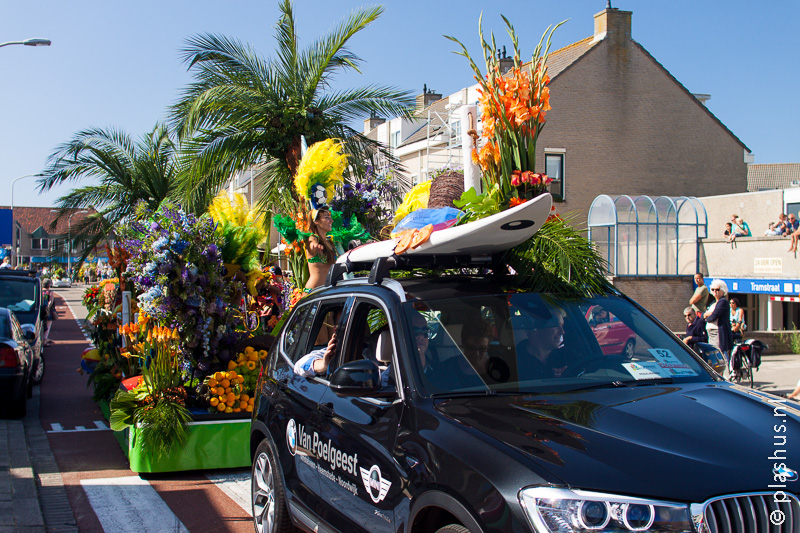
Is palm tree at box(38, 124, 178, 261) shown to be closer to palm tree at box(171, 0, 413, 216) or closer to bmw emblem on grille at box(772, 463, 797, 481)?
palm tree at box(171, 0, 413, 216)

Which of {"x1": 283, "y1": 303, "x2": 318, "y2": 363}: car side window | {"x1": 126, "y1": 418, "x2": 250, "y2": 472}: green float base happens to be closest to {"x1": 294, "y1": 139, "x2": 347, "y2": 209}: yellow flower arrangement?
{"x1": 126, "y1": 418, "x2": 250, "y2": 472}: green float base

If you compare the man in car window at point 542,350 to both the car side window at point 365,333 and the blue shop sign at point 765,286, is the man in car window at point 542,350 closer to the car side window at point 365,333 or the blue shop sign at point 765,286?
the car side window at point 365,333

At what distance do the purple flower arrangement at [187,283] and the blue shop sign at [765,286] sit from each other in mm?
20730

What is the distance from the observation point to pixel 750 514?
228 centimetres

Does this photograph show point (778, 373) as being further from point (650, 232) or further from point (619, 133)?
point (619, 133)

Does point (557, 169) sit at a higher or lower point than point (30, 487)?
higher

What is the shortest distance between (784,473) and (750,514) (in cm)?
22

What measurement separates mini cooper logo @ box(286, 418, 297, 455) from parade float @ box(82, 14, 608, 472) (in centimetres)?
109

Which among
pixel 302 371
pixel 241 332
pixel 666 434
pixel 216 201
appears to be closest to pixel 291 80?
pixel 216 201

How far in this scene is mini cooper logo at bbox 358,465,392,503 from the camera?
10.2ft

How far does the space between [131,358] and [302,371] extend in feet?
15.5

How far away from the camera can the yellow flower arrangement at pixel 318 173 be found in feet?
25.5

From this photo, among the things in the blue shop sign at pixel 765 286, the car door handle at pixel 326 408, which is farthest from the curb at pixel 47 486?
the blue shop sign at pixel 765 286

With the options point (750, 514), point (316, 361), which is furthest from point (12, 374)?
point (750, 514)
